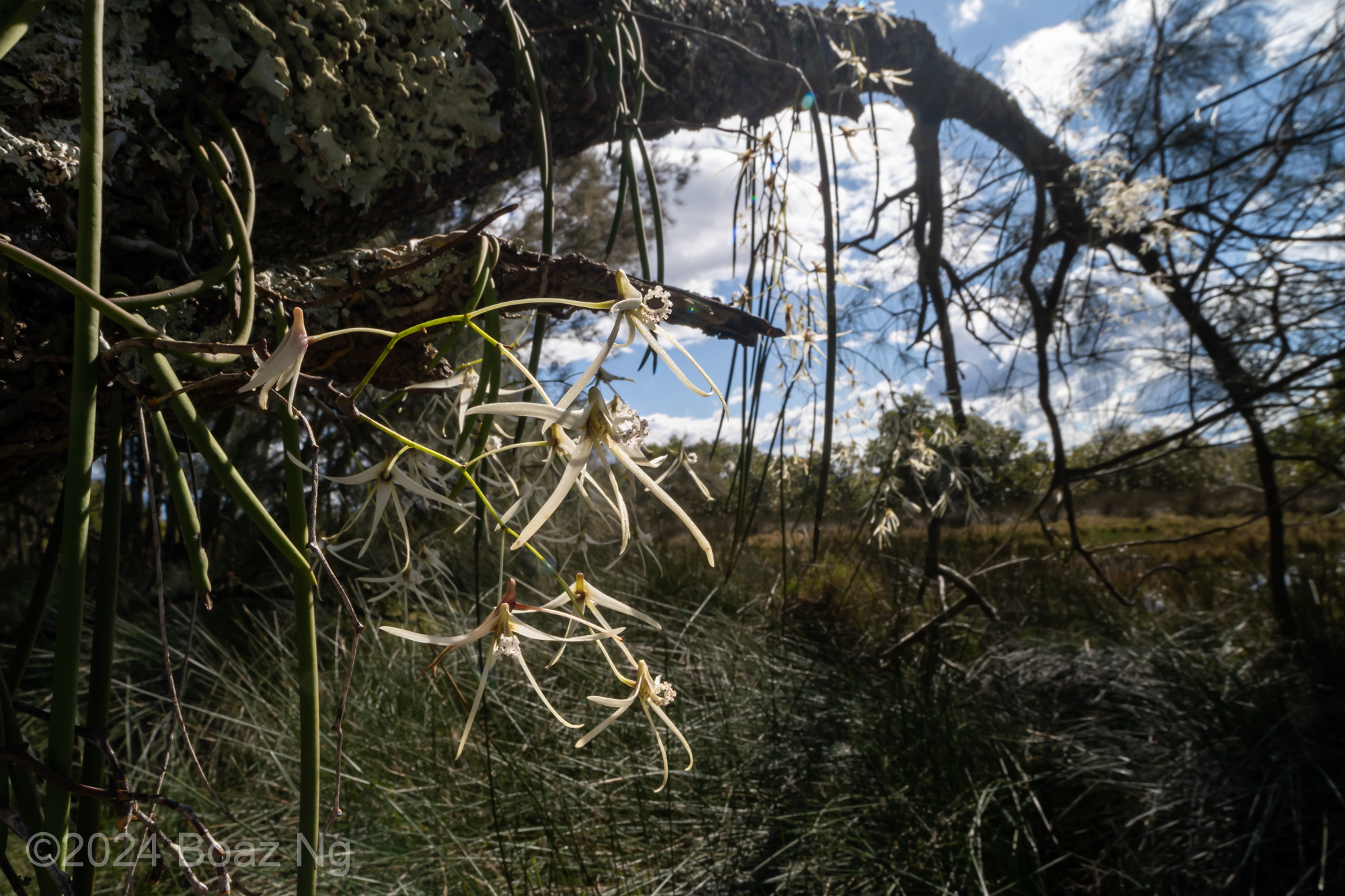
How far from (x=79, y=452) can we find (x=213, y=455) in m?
0.03

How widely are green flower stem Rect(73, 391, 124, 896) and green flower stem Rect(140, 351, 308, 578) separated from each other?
0.05m

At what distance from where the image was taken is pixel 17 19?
23 centimetres

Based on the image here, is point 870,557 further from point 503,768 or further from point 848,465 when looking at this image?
point 503,768

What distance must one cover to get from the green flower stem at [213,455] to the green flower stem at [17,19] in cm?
13

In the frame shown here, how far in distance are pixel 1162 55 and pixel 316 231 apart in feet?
6.16

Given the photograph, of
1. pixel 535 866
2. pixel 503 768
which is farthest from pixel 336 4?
pixel 503 768

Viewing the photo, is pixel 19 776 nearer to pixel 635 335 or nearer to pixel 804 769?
pixel 635 335

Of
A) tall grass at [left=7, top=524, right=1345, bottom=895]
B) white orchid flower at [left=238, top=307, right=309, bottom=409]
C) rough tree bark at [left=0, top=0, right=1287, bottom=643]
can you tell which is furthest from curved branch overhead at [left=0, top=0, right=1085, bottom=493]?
tall grass at [left=7, top=524, right=1345, bottom=895]

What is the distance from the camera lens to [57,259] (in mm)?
306

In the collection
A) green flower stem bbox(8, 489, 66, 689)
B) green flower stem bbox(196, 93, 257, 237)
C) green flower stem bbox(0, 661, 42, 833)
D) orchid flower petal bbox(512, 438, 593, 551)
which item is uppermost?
green flower stem bbox(196, 93, 257, 237)

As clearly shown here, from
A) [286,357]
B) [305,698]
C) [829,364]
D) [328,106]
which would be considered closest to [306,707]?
[305,698]

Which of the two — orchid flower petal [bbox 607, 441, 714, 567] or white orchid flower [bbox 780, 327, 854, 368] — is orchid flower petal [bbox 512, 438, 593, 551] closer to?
orchid flower petal [bbox 607, 441, 714, 567]

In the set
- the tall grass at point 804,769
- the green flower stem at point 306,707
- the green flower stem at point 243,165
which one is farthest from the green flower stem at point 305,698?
the tall grass at point 804,769

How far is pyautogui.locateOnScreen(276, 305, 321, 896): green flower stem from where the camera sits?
175mm
